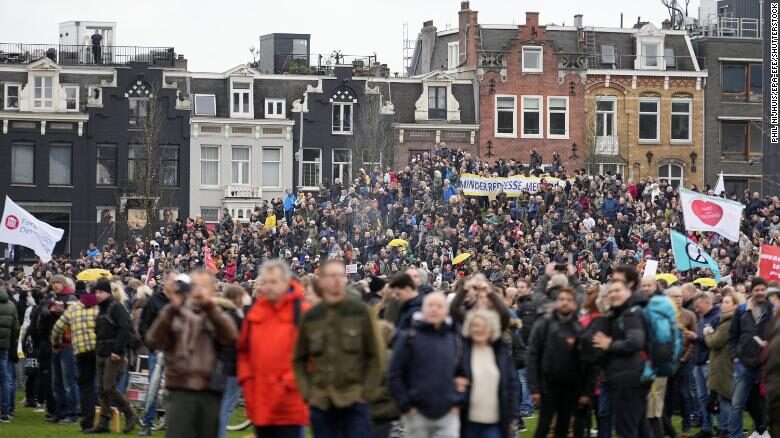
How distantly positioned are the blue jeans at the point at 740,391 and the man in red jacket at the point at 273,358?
6.72m

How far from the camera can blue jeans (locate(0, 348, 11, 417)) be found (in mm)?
21438

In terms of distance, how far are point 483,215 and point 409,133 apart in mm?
17432

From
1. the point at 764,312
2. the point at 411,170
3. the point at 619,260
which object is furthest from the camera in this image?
the point at 411,170

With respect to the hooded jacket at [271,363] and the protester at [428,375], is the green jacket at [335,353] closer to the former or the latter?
the hooded jacket at [271,363]

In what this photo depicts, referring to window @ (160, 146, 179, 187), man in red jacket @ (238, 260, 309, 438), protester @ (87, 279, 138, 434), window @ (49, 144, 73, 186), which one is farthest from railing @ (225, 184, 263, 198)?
man in red jacket @ (238, 260, 309, 438)

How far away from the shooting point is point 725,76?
2645 inches

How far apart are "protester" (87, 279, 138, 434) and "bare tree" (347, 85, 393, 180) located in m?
43.5

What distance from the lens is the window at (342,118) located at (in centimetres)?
6588

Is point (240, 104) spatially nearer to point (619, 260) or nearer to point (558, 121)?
point (558, 121)

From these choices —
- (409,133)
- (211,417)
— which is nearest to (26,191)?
(409,133)

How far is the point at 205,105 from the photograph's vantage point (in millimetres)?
65000

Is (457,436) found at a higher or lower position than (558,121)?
lower

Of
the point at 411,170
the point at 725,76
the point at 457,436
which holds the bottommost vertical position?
the point at 457,436

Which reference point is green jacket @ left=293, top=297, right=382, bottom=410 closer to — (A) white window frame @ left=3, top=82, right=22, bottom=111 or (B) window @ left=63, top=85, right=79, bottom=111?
(A) white window frame @ left=3, top=82, right=22, bottom=111
